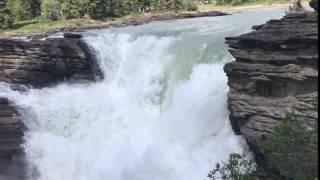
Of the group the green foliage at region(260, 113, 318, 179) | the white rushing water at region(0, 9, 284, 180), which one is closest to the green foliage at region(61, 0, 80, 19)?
the white rushing water at region(0, 9, 284, 180)

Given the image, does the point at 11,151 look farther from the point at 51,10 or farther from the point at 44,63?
the point at 51,10

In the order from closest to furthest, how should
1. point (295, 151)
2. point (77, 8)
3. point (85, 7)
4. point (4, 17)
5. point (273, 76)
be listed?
point (295, 151), point (273, 76), point (4, 17), point (85, 7), point (77, 8)

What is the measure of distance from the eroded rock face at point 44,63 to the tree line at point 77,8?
2997cm

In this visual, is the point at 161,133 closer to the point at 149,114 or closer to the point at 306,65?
the point at 149,114

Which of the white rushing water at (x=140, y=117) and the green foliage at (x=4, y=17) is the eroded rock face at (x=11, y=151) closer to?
the white rushing water at (x=140, y=117)

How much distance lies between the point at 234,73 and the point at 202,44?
7778mm

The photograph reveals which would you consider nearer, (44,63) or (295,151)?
(295,151)

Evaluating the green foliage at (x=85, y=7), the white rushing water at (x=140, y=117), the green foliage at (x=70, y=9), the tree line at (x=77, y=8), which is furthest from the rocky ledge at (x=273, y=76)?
the green foliage at (x=70, y=9)

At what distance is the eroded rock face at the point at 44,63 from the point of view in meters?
34.0

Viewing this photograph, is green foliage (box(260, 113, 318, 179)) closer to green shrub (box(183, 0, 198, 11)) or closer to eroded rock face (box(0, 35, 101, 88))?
eroded rock face (box(0, 35, 101, 88))

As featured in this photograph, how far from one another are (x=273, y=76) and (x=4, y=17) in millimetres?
46027

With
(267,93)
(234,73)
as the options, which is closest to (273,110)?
(267,93)

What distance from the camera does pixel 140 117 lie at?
98.7ft

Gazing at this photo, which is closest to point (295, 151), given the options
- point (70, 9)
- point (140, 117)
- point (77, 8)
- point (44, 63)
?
point (140, 117)
